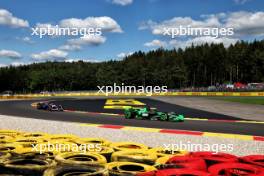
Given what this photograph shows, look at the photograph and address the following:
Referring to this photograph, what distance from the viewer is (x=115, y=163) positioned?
5.63 meters

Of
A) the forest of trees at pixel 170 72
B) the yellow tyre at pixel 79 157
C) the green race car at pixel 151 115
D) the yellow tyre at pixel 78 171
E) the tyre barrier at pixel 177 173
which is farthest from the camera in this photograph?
the forest of trees at pixel 170 72

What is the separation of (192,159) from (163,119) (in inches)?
420

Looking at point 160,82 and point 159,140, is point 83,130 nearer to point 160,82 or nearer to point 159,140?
point 159,140

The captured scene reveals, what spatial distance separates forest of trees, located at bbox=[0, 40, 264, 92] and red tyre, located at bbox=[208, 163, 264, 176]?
9744cm

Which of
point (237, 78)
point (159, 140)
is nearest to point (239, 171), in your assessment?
point (159, 140)

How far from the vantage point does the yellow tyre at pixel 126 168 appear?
5.19 m

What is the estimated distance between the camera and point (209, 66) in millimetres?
119688

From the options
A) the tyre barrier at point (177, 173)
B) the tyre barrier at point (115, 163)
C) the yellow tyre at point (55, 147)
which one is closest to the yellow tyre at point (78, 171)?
the tyre barrier at point (115, 163)

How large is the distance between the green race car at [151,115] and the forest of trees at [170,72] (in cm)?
8531

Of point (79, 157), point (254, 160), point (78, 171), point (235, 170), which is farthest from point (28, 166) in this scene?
point (254, 160)

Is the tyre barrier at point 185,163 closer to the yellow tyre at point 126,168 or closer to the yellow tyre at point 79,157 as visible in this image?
the yellow tyre at point 126,168

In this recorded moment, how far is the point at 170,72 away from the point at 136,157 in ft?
325

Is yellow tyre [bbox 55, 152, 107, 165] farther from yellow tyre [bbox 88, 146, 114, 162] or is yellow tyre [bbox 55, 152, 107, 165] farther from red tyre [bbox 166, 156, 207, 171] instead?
red tyre [bbox 166, 156, 207, 171]

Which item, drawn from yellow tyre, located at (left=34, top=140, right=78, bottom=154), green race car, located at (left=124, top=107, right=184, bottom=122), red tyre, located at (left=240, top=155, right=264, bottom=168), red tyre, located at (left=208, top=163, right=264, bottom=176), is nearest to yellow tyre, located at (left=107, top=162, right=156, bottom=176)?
red tyre, located at (left=208, top=163, right=264, bottom=176)
